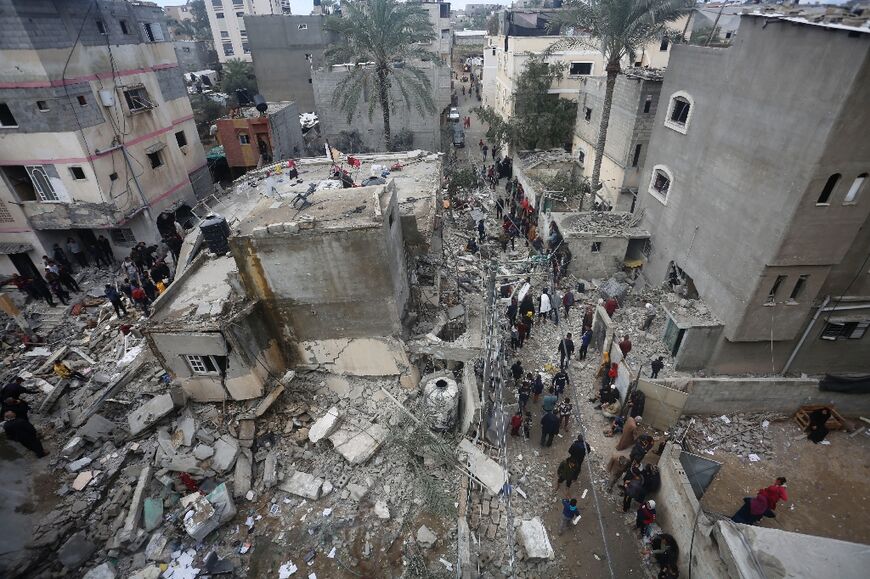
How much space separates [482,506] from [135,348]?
39.2 feet

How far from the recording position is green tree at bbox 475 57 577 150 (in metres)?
26.7

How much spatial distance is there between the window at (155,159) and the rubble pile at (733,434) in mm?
23458

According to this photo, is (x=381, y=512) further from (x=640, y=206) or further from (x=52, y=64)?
(x=52, y=64)

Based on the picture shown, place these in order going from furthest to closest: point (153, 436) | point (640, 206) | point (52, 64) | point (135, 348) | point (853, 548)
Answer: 1. point (640, 206)
2. point (52, 64)
3. point (135, 348)
4. point (153, 436)
5. point (853, 548)

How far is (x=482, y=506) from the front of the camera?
9125mm

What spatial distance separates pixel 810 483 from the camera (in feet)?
35.1

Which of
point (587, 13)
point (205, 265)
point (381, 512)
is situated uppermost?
point (587, 13)

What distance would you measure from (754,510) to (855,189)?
7.88m

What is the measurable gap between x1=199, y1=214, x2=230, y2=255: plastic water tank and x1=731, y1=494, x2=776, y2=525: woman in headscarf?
13525 millimetres

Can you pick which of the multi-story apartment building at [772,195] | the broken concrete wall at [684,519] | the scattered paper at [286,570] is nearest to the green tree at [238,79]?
the multi-story apartment building at [772,195]

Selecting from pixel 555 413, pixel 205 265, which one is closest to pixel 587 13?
pixel 555 413

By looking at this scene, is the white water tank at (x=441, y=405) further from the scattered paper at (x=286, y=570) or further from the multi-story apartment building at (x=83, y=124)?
the multi-story apartment building at (x=83, y=124)

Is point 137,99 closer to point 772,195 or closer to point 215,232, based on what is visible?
point 215,232

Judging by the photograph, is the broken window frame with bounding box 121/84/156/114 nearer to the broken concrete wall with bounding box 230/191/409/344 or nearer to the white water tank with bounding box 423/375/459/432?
the broken concrete wall with bounding box 230/191/409/344
